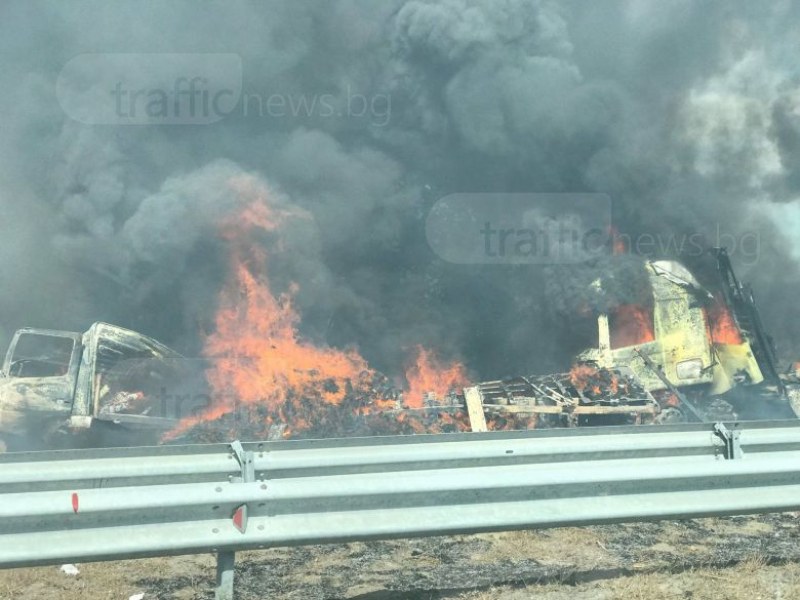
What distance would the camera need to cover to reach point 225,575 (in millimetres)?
3246

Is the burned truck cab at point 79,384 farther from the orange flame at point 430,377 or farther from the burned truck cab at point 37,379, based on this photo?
the orange flame at point 430,377

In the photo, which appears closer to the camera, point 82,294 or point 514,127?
point 82,294

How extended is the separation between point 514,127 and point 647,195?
1760 mm

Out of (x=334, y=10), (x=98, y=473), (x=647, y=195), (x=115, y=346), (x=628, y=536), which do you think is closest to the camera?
(x=98, y=473)

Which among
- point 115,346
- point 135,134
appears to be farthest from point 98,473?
point 135,134

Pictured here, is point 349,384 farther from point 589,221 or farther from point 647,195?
point 647,195

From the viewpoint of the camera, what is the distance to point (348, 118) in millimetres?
8820

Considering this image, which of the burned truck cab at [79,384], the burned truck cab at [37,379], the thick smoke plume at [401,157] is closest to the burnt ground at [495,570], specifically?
the burned truck cab at [79,384]

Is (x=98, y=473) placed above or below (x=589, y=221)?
below

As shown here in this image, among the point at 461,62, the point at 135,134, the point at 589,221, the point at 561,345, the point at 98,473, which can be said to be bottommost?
the point at 98,473

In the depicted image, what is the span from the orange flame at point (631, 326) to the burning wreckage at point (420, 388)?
14mm

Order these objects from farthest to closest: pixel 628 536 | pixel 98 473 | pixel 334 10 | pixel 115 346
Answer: pixel 334 10 < pixel 115 346 < pixel 628 536 < pixel 98 473

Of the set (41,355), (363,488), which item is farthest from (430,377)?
(363,488)

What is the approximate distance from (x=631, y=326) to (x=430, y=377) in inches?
93.6
